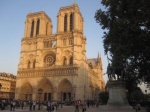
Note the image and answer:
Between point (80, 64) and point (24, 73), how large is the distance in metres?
16.5

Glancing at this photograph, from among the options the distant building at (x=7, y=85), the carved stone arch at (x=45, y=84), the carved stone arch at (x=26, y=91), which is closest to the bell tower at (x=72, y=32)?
the carved stone arch at (x=45, y=84)

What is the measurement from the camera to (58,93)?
54.8 metres

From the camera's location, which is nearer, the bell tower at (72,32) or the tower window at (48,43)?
the bell tower at (72,32)

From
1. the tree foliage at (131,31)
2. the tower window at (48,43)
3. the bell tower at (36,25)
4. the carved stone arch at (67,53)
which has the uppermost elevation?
the bell tower at (36,25)

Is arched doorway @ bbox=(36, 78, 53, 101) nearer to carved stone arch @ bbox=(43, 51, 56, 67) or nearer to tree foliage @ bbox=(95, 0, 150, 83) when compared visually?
carved stone arch @ bbox=(43, 51, 56, 67)

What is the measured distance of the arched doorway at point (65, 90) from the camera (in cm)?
5438

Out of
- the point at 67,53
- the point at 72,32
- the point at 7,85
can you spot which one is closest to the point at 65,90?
the point at 67,53

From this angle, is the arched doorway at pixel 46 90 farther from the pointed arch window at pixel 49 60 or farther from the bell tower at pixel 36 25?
the bell tower at pixel 36 25

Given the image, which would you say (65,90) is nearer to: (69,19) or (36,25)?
(69,19)

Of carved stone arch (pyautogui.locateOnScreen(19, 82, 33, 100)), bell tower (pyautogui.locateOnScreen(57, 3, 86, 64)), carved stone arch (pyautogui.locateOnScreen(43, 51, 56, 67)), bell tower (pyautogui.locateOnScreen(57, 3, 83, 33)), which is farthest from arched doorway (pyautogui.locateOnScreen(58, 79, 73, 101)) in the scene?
bell tower (pyautogui.locateOnScreen(57, 3, 83, 33))

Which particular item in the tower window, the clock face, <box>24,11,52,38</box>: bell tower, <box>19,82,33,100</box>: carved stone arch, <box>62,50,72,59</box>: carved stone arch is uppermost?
<box>24,11,52,38</box>: bell tower

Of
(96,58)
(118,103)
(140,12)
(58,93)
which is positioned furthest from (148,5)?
(96,58)

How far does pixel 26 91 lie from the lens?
58969 mm

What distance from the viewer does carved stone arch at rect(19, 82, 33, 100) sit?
191 feet
